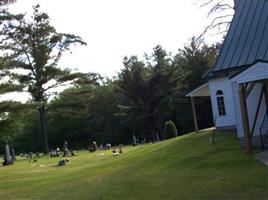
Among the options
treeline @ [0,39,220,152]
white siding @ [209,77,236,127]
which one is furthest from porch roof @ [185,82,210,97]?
treeline @ [0,39,220,152]

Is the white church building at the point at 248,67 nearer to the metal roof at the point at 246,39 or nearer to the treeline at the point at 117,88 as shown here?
the metal roof at the point at 246,39

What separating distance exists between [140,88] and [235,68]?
38501 millimetres

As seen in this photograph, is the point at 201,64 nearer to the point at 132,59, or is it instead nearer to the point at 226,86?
the point at 132,59

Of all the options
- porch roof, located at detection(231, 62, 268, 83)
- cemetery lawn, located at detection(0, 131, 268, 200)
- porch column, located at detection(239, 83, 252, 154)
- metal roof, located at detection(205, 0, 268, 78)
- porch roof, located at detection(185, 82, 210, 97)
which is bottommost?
cemetery lawn, located at detection(0, 131, 268, 200)

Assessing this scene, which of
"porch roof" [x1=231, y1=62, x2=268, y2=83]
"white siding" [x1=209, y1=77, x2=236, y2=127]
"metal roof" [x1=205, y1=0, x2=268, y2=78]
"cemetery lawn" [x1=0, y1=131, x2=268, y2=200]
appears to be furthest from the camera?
"white siding" [x1=209, y1=77, x2=236, y2=127]

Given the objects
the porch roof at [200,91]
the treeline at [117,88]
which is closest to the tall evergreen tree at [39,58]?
the treeline at [117,88]

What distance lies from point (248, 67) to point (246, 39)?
4.93 meters

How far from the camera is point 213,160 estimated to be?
62.4 feet

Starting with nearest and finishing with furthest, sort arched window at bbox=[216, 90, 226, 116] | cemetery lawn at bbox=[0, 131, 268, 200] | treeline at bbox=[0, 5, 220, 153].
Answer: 1. cemetery lawn at bbox=[0, 131, 268, 200]
2. arched window at bbox=[216, 90, 226, 116]
3. treeline at bbox=[0, 5, 220, 153]

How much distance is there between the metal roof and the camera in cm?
2339

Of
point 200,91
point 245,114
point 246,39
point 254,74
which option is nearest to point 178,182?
point 245,114

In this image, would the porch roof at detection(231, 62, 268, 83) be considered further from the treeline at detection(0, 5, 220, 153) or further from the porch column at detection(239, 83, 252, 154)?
the treeline at detection(0, 5, 220, 153)

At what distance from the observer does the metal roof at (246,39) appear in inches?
921

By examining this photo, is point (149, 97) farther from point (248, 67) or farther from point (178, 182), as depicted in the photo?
point (178, 182)
